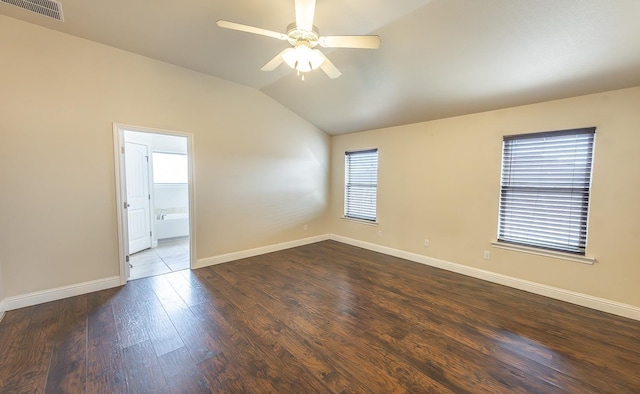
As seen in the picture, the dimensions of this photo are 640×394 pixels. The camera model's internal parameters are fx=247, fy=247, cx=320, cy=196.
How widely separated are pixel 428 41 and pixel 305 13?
5.05ft

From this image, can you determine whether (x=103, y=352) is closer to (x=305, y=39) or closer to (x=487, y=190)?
(x=305, y=39)

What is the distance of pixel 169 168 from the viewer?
5.99 m

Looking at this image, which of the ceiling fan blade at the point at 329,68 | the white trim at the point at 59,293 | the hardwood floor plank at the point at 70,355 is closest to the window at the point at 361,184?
the ceiling fan blade at the point at 329,68

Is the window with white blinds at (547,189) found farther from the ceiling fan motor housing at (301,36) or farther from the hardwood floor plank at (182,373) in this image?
the hardwood floor plank at (182,373)

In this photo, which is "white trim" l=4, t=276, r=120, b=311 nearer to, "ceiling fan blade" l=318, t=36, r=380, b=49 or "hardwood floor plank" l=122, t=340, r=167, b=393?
"hardwood floor plank" l=122, t=340, r=167, b=393

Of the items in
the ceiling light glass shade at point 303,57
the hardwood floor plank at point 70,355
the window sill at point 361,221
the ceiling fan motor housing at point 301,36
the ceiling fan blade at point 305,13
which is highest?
the ceiling fan blade at point 305,13

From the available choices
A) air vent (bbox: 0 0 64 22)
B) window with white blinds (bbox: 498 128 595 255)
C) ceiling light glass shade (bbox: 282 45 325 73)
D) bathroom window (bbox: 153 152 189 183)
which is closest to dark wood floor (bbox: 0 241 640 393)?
window with white blinds (bbox: 498 128 595 255)

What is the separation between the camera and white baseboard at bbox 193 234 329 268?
400 cm

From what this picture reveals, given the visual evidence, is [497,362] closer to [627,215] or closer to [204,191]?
[627,215]

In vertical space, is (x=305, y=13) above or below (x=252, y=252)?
above

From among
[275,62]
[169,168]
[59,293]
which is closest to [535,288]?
[275,62]

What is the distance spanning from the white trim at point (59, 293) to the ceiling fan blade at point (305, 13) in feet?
12.3

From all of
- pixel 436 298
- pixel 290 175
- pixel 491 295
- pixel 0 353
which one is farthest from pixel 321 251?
pixel 0 353

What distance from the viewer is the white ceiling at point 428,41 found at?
212 centimetres
